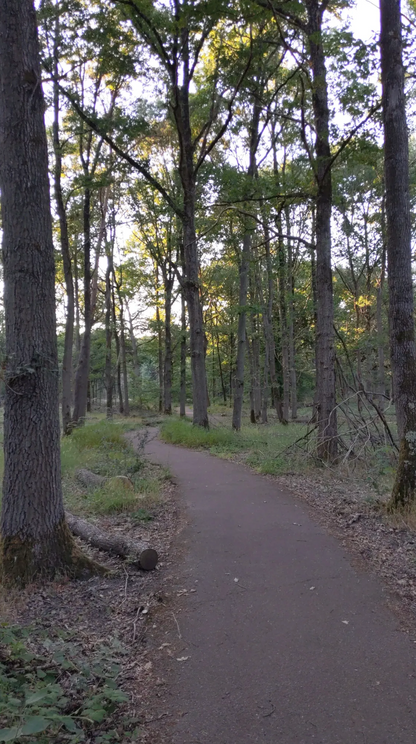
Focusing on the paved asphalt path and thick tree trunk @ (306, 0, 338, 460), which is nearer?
the paved asphalt path

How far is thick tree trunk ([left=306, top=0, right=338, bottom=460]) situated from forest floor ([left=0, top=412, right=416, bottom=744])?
101 inches

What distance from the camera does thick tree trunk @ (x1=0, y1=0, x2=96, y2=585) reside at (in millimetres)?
4371

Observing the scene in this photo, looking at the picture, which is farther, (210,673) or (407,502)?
(407,502)

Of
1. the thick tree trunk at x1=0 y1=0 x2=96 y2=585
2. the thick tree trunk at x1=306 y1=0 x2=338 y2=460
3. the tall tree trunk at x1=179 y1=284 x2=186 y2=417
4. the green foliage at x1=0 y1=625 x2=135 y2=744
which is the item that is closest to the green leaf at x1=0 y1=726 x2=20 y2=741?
the green foliage at x1=0 y1=625 x2=135 y2=744

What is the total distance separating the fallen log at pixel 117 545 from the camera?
196 inches

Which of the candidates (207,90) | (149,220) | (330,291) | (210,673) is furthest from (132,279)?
(210,673)

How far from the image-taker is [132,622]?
3.93m

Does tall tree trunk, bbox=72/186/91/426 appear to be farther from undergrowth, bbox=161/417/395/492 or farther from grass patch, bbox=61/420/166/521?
undergrowth, bbox=161/417/395/492

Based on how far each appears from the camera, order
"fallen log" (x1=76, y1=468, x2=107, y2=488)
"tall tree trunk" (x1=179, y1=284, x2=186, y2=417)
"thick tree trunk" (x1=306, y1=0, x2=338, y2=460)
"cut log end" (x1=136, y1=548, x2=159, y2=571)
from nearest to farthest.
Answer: "cut log end" (x1=136, y1=548, x2=159, y2=571)
"fallen log" (x1=76, y1=468, x2=107, y2=488)
"thick tree trunk" (x1=306, y1=0, x2=338, y2=460)
"tall tree trunk" (x1=179, y1=284, x2=186, y2=417)

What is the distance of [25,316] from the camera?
4.43 m

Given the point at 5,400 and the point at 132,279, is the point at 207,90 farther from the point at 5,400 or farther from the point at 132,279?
the point at 132,279

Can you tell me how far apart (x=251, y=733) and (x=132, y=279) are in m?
29.4

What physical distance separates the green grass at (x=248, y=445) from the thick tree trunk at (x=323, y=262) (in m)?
0.82

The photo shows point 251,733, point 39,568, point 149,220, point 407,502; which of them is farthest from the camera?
point 149,220
